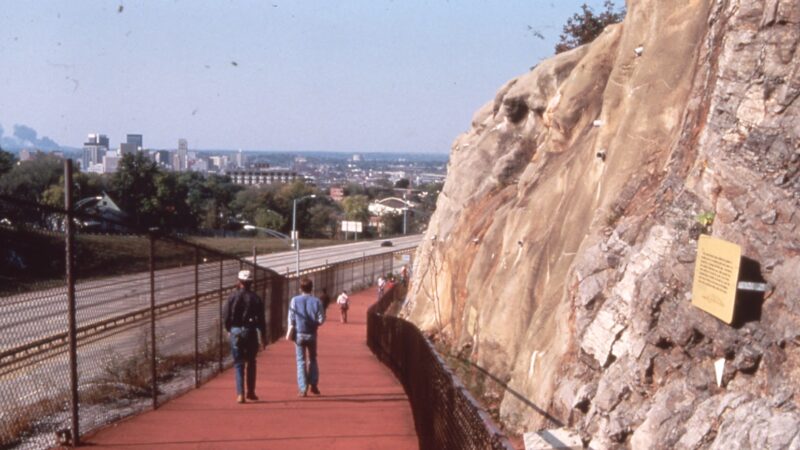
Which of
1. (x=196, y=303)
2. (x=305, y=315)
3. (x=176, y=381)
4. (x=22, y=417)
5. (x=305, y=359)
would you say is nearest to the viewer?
(x=22, y=417)

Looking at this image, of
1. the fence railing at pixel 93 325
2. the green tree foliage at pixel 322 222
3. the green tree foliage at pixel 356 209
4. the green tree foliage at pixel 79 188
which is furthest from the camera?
the green tree foliage at pixel 356 209

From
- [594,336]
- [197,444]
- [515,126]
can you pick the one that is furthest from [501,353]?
[515,126]

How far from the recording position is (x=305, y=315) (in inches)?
547

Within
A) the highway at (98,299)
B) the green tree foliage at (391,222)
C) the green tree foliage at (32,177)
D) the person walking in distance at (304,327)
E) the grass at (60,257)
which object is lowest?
A: the green tree foliage at (391,222)

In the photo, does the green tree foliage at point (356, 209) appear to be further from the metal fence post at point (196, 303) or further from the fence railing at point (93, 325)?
the metal fence post at point (196, 303)

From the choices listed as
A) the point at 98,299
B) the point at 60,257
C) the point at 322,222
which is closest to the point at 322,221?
the point at 322,222

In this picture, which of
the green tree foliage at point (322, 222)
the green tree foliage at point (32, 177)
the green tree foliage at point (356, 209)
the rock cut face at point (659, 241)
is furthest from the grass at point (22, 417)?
the green tree foliage at point (356, 209)

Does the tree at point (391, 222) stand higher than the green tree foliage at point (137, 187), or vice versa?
the green tree foliage at point (137, 187)

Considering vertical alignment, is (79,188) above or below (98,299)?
below

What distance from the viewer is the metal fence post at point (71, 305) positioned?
365 inches

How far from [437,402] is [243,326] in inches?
213

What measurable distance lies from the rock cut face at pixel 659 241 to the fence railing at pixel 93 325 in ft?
13.2

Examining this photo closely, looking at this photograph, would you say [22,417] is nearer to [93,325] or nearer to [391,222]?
[93,325]

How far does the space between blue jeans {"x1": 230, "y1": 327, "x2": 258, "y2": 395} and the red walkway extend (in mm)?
231
